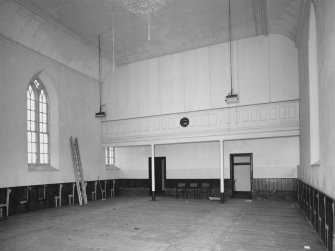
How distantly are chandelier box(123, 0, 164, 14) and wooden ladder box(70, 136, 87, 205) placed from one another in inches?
259

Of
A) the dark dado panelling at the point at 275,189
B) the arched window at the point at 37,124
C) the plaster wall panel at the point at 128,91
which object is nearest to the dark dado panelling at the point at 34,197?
the arched window at the point at 37,124

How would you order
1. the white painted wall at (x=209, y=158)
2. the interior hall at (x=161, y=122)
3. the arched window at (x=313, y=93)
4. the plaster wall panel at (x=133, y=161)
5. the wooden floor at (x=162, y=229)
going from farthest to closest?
the plaster wall panel at (x=133, y=161) < the white painted wall at (x=209, y=158) < the arched window at (x=313, y=93) < the interior hall at (x=161, y=122) < the wooden floor at (x=162, y=229)

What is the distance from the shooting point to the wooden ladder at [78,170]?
533 inches

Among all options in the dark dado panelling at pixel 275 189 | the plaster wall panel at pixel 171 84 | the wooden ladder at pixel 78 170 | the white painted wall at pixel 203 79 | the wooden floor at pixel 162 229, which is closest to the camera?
the wooden floor at pixel 162 229

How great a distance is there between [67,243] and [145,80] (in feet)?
33.3

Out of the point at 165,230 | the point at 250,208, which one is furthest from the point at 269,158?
the point at 165,230

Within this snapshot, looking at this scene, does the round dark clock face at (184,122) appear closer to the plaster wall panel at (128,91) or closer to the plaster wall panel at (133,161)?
the plaster wall panel at (128,91)

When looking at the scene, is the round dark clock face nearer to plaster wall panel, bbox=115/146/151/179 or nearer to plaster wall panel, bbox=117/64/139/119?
plaster wall panel, bbox=117/64/139/119

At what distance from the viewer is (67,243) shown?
672 cm

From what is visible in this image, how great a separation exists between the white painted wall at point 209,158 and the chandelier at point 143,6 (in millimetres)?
7654

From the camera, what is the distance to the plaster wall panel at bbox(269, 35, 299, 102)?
12501mm

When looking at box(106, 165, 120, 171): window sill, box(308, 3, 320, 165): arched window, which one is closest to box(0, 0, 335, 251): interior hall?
box(308, 3, 320, 165): arched window

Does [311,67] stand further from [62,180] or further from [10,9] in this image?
[62,180]

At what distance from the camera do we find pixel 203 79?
1415 centimetres
